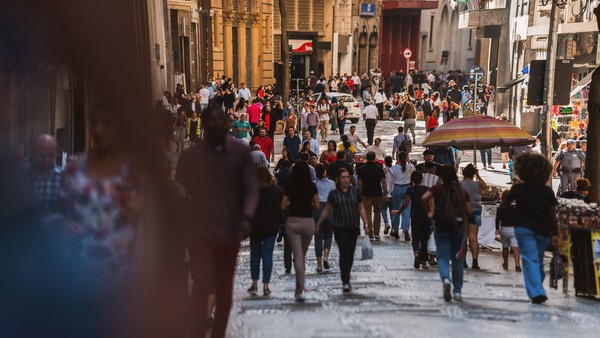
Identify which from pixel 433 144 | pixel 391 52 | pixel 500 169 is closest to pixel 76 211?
pixel 433 144

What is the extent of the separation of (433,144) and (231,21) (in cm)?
3180

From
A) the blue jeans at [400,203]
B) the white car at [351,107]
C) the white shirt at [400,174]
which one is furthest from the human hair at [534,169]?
the white car at [351,107]

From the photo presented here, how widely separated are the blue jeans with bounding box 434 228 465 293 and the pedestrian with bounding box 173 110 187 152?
14017 mm

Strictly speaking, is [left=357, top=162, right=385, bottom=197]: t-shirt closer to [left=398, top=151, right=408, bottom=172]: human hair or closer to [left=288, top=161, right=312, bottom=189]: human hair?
[left=398, top=151, right=408, bottom=172]: human hair

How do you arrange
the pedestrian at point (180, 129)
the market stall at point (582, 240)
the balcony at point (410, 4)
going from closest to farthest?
1. the market stall at point (582, 240)
2. the pedestrian at point (180, 129)
3. the balcony at point (410, 4)

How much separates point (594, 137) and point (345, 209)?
607cm

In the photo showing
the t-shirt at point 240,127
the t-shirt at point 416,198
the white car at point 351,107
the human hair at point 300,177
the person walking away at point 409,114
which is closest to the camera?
the human hair at point 300,177

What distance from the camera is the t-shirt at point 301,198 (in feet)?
34.9

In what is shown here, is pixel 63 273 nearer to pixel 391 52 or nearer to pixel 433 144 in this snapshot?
pixel 433 144

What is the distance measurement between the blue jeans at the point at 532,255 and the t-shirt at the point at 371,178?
6.24 m

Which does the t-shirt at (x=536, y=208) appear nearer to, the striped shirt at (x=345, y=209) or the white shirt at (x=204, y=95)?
the striped shirt at (x=345, y=209)

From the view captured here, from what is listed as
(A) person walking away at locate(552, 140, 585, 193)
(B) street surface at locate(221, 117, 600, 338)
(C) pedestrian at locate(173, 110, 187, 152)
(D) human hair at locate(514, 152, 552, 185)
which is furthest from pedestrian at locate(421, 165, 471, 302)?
(C) pedestrian at locate(173, 110, 187, 152)

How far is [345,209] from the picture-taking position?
11016 millimetres

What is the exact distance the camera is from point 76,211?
19.6 feet
